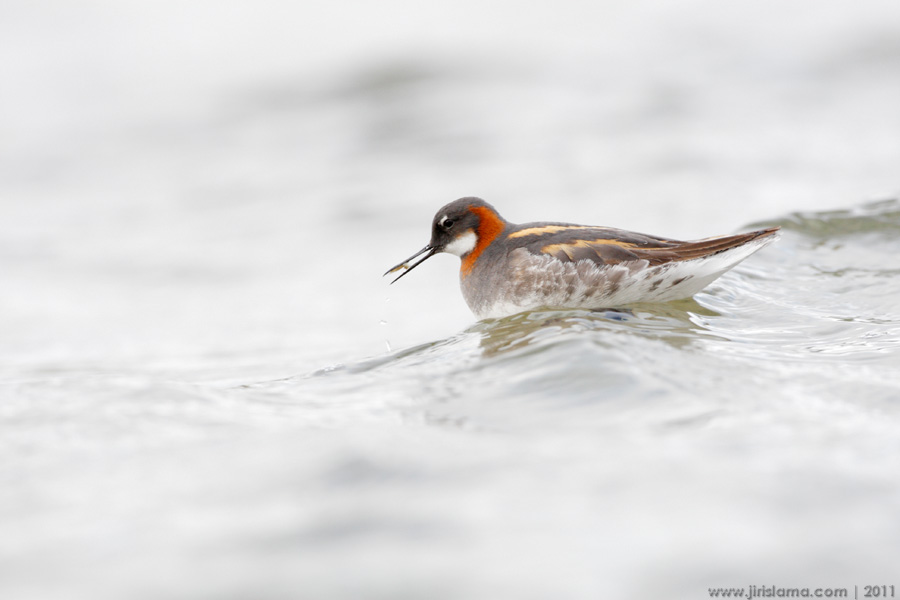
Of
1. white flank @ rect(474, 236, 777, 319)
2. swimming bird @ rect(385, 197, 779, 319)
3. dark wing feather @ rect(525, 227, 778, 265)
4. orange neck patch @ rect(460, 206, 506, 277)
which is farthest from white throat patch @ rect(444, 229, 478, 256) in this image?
dark wing feather @ rect(525, 227, 778, 265)

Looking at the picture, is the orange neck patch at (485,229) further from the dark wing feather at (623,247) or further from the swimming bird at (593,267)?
the dark wing feather at (623,247)

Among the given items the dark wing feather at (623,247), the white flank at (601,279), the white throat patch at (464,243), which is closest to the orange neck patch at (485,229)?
the white throat patch at (464,243)

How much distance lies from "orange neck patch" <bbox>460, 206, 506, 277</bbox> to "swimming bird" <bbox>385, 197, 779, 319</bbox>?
0.12 metres

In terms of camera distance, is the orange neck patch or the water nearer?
the water

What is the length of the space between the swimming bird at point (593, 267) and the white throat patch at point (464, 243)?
19 centimetres

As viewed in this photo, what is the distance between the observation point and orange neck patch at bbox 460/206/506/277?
6.65 m

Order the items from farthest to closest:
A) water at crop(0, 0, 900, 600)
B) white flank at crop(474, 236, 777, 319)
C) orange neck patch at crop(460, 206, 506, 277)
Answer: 1. orange neck patch at crop(460, 206, 506, 277)
2. white flank at crop(474, 236, 777, 319)
3. water at crop(0, 0, 900, 600)

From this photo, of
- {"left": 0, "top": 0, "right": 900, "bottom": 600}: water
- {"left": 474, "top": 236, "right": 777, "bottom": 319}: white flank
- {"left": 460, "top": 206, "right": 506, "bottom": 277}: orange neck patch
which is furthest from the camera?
{"left": 460, "top": 206, "right": 506, "bottom": 277}: orange neck patch

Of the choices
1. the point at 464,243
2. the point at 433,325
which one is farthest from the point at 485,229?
the point at 433,325

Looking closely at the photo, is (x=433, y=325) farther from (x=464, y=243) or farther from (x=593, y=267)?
(x=593, y=267)

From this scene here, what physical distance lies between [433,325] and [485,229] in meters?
1.93

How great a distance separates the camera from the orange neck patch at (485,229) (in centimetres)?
665

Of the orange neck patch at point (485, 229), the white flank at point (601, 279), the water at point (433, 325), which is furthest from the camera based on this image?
the orange neck patch at point (485, 229)

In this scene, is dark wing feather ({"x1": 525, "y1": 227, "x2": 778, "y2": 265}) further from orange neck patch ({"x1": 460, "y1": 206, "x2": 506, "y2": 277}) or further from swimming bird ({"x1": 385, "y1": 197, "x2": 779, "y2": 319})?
orange neck patch ({"x1": 460, "y1": 206, "x2": 506, "y2": 277})
